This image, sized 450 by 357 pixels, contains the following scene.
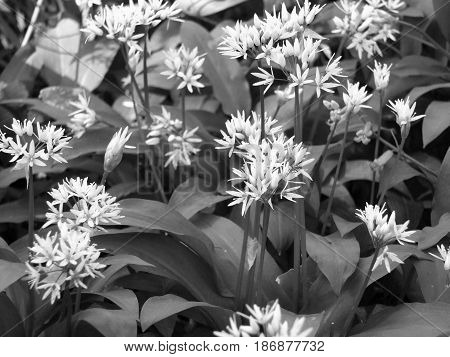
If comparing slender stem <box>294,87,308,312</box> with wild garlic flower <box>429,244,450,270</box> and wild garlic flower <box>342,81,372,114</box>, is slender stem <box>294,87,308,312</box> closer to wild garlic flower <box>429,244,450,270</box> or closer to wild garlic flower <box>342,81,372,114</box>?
wild garlic flower <box>342,81,372,114</box>

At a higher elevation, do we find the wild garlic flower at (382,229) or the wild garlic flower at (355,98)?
the wild garlic flower at (355,98)

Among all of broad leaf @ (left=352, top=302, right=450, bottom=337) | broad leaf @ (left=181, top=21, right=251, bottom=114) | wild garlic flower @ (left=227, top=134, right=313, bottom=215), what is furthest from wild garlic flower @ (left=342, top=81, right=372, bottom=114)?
broad leaf @ (left=181, top=21, right=251, bottom=114)

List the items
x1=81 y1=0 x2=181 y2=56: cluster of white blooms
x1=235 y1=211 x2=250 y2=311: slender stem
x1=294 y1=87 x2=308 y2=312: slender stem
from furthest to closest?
x1=81 y1=0 x2=181 y2=56: cluster of white blooms → x1=294 y1=87 x2=308 y2=312: slender stem → x1=235 y1=211 x2=250 y2=311: slender stem

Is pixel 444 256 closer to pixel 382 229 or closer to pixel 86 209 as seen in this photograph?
pixel 382 229

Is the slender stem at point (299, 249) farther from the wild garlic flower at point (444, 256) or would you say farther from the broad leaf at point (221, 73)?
the broad leaf at point (221, 73)

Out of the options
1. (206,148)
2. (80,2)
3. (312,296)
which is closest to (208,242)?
(312,296)

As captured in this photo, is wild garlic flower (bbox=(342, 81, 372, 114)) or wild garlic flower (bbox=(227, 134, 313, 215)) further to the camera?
wild garlic flower (bbox=(342, 81, 372, 114))

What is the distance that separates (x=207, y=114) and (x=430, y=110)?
791 millimetres

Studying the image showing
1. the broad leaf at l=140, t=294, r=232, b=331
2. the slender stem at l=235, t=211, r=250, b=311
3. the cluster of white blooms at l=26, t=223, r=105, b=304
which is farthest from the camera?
the slender stem at l=235, t=211, r=250, b=311

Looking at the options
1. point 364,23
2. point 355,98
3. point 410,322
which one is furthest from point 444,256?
point 364,23

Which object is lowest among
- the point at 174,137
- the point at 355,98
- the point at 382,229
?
the point at 382,229

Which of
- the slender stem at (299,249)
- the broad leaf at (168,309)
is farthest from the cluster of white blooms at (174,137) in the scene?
the broad leaf at (168,309)
